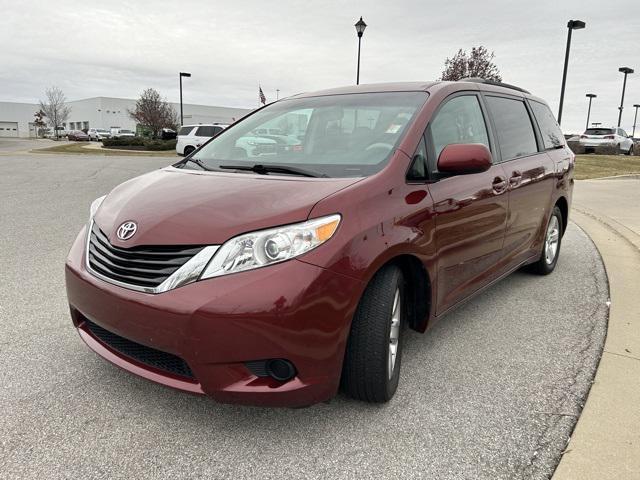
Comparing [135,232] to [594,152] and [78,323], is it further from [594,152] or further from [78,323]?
[594,152]

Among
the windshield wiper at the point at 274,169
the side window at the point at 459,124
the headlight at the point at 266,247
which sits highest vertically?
the side window at the point at 459,124

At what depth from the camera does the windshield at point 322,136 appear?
2.85 metres

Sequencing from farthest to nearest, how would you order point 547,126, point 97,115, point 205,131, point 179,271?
point 97,115
point 205,131
point 547,126
point 179,271

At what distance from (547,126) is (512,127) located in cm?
108

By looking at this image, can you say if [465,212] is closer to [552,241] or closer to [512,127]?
[512,127]

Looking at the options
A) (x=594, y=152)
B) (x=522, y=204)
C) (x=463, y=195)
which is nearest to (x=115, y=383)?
(x=463, y=195)

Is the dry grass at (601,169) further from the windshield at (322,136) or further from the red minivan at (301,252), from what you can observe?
the red minivan at (301,252)

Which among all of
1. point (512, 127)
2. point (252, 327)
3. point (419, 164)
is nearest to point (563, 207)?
point (512, 127)

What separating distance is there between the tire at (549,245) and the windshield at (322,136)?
2404 millimetres

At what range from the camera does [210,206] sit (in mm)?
2398

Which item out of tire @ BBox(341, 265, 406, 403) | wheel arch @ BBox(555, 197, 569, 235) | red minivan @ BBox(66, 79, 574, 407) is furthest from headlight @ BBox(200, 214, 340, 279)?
wheel arch @ BBox(555, 197, 569, 235)

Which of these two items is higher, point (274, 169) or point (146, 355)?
point (274, 169)

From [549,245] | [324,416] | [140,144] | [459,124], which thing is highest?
[459,124]

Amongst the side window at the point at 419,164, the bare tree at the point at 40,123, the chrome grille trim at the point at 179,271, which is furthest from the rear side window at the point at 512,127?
the bare tree at the point at 40,123
